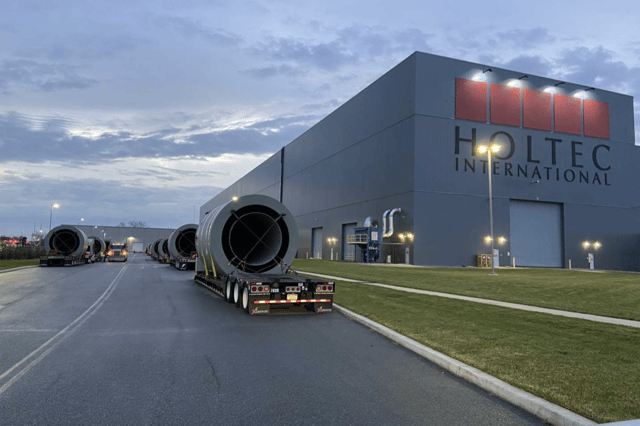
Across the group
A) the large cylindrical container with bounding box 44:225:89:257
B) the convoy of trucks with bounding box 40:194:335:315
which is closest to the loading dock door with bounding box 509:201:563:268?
the convoy of trucks with bounding box 40:194:335:315

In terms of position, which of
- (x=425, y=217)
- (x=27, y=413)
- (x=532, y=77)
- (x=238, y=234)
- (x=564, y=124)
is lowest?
(x=27, y=413)

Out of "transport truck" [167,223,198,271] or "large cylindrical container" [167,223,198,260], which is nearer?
"transport truck" [167,223,198,271]

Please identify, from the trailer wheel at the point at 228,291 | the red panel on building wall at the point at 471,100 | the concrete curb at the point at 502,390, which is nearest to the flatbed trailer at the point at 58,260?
the trailer wheel at the point at 228,291

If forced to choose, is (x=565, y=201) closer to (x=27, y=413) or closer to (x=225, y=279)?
(x=225, y=279)

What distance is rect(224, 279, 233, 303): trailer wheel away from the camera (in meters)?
13.7

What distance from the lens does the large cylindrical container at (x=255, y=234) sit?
14.5 metres

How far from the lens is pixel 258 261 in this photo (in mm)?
15391

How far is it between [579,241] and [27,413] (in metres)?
52.7

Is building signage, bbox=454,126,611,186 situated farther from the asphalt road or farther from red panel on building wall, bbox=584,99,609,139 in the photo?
the asphalt road

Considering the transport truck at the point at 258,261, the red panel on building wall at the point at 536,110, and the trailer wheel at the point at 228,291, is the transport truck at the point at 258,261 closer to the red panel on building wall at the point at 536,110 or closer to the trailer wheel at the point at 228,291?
the trailer wheel at the point at 228,291

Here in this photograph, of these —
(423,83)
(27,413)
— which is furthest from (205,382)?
(423,83)

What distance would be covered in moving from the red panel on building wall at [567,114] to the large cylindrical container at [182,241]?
38.8 metres

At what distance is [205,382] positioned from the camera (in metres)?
5.93

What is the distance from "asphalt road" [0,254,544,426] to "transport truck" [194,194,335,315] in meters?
0.75
